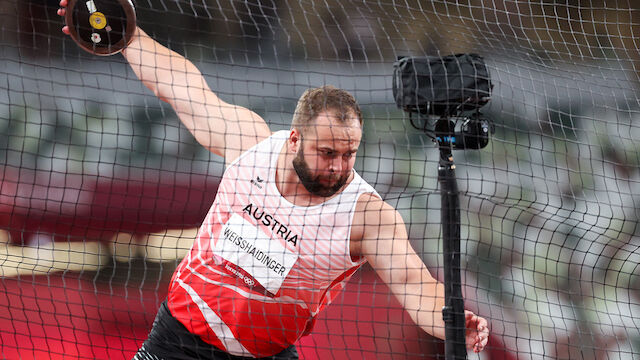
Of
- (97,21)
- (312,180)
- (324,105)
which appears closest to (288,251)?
(312,180)

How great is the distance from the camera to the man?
8.36 feet

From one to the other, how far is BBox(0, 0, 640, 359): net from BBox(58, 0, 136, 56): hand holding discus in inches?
36.5

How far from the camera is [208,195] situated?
4.40m

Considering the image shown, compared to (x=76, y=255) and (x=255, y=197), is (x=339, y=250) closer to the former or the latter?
(x=255, y=197)

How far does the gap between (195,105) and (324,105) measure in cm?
63

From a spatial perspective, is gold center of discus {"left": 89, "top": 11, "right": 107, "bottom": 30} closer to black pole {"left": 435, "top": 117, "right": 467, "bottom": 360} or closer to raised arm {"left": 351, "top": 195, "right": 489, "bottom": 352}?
raised arm {"left": 351, "top": 195, "right": 489, "bottom": 352}

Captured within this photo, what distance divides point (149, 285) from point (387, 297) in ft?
4.79

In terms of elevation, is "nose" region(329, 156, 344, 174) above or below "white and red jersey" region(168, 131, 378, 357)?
above

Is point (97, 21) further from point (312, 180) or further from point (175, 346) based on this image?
point (175, 346)

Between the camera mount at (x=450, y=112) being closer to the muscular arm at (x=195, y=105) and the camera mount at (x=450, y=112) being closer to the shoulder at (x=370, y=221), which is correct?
the shoulder at (x=370, y=221)

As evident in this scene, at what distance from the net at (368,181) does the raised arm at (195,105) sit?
724 millimetres

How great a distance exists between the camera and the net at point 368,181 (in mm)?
3998

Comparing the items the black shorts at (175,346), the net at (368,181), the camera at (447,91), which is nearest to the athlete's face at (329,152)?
the camera at (447,91)

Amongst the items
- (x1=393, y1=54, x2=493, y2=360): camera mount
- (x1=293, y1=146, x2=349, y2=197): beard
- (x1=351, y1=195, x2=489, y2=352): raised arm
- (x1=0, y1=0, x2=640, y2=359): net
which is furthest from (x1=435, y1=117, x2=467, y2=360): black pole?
(x1=0, y1=0, x2=640, y2=359): net
